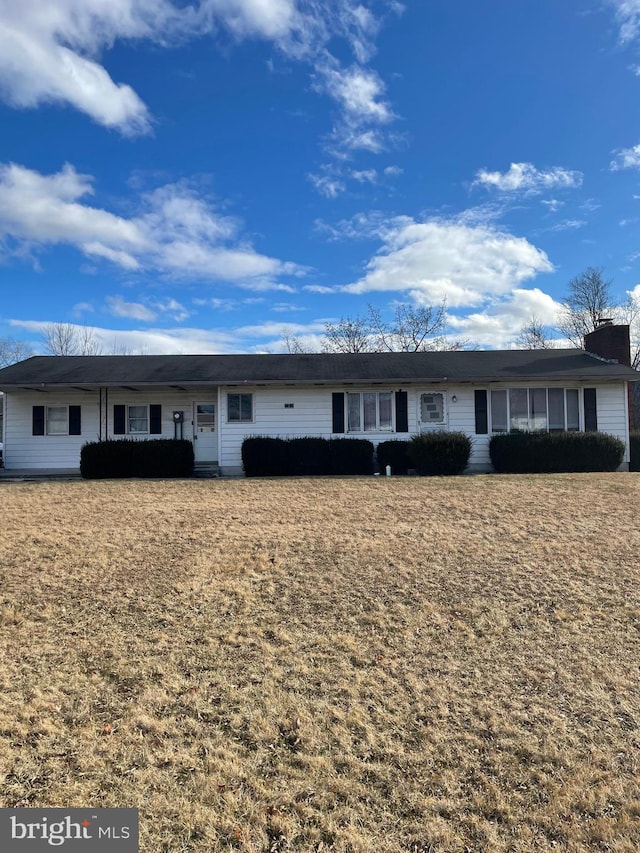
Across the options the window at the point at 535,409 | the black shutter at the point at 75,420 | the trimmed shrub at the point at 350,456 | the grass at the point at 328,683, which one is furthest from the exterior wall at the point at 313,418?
the grass at the point at 328,683

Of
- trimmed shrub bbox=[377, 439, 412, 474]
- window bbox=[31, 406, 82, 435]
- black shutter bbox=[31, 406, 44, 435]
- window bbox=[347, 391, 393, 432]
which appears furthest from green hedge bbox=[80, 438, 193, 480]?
trimmed shrub bbox=[377, 439, 412, 474]

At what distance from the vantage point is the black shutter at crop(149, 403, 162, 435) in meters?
17.2

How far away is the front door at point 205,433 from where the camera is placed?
56.5 ft

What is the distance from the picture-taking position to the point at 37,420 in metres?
17.0

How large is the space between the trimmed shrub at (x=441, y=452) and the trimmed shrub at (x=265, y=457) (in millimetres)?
3586

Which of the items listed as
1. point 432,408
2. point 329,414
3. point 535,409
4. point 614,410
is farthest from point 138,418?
point 614,410

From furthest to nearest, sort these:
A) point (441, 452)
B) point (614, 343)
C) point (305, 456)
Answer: point (614, 343) < point (305, 456) < point (441, 452)

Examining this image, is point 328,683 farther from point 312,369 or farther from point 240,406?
point 312,369

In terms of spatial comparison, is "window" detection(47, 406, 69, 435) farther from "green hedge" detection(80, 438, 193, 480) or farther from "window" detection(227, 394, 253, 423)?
"window" detection(227, 394, 253, 423)

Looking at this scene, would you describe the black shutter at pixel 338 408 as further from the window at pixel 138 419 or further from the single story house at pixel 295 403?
the window at pixel 138 419

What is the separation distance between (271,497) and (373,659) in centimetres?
647

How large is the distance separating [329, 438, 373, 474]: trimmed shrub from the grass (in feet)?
22.3

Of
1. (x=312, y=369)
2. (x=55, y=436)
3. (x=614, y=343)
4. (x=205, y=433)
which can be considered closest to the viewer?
(x=55, y=436)

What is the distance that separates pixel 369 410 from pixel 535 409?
198 inches
